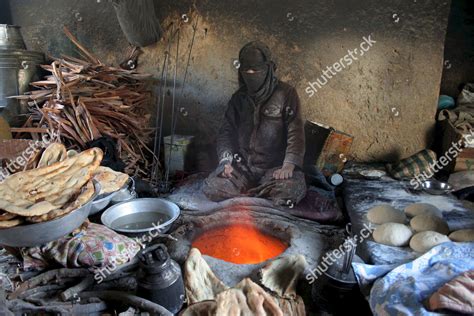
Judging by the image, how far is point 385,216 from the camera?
2955mm

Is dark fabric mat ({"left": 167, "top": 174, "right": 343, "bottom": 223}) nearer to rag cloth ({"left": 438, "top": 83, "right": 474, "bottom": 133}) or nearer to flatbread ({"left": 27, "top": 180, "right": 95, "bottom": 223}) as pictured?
flatbread ({"left": 27, "top": 180, "right": 95, "bottom": 223})

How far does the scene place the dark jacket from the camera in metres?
3.95

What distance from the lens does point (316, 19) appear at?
445 centimetres

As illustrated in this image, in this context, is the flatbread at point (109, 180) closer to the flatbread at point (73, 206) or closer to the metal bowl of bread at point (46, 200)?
the metal bowl of bread at point (46, 200)

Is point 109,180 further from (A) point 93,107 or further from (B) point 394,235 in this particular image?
(B) point 394,235

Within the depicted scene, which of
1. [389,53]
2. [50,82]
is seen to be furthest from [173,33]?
[389,53]

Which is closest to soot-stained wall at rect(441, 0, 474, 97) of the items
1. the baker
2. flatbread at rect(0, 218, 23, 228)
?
the baker

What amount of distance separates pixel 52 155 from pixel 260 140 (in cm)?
231

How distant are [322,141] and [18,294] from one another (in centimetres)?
363

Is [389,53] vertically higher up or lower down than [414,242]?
A: higher up

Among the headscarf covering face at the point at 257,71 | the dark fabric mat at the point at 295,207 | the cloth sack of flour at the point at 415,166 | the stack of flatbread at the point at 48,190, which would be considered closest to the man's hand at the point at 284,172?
the dark fabric mat at the point at 295,207

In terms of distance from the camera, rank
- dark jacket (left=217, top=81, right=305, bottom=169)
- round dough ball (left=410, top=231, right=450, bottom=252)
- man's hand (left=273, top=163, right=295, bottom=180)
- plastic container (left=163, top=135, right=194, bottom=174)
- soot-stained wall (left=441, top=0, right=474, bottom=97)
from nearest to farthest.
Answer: round dough ball (left=410, top=231, right=450, bottom=252) < man's hand (left=273, top=163, right=295, bottom=180) < dark jacket (left=217, top=81, right=305, bottom=169) < soot-stained wall (left=441, top=0, right=474, bottom=97) < plastic container (left=163, top=135, right=194, bottom=174)

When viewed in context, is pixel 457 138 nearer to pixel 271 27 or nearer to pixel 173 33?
pixel 271 27

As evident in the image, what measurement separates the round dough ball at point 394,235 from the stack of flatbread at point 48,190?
7.31 feet
